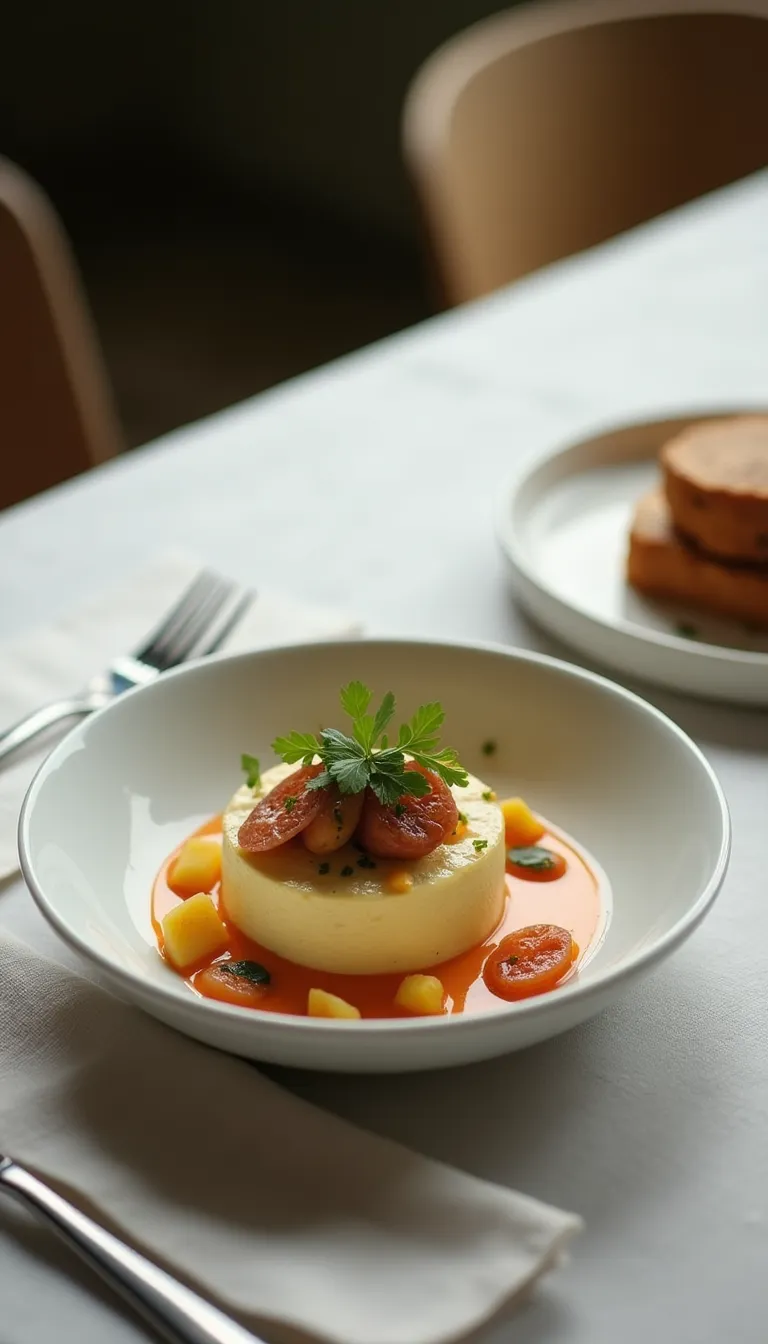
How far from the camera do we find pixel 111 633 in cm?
152

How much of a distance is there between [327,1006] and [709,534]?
77 cm

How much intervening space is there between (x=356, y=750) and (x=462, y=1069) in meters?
0.24

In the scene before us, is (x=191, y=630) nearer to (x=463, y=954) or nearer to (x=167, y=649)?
(x=167, y=649)

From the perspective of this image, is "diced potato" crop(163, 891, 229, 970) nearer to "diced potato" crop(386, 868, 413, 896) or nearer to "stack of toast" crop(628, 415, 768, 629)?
"diced potato" crop(386, 868, 413, 896)

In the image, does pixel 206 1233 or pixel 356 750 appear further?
pixel 356 750

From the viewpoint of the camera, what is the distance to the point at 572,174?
285cm

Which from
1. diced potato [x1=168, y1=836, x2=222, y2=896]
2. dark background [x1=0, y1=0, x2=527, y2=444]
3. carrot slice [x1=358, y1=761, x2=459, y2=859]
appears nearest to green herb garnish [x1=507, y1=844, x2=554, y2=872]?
carrot slice [x1=358, y1=761, x2=459, y2=859]

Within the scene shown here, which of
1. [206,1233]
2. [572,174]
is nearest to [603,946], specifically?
[206,1233]

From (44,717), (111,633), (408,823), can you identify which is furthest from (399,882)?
(111,633)

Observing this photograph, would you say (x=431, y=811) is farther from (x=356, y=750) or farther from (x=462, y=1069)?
(x=462, y=1069)

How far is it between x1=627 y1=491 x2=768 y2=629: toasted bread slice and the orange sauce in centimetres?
44

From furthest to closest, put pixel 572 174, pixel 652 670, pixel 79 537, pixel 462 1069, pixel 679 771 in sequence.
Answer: pixel 572 174 < pixel 79 537 < pixel 652 670 < pixel 679 771 < pixel 462 1069

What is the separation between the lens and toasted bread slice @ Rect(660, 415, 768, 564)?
1.50m

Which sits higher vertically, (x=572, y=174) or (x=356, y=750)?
(x=356, y=750)
